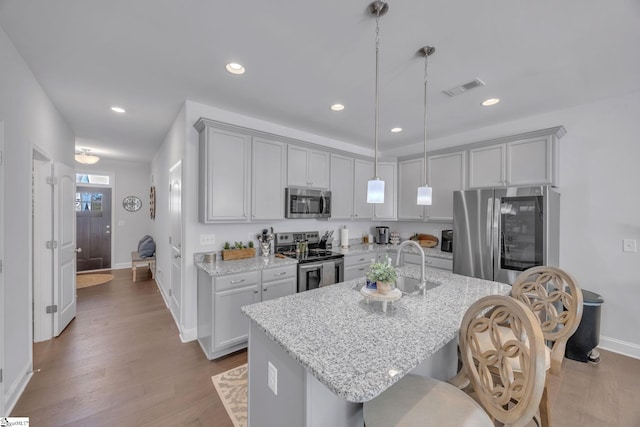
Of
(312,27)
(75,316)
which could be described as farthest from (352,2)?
(75,316)

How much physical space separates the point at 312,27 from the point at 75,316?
4.66 m

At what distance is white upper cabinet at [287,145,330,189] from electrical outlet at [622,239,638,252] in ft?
11.3

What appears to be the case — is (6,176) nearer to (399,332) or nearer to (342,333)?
(342,333)

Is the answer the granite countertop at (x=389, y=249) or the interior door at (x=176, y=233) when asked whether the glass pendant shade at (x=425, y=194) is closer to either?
the granite countertop at (x=389, y=249)

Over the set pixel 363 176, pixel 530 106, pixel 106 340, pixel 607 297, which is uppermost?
pixel 530 106

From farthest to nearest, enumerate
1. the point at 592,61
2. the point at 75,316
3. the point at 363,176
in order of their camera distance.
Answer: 1. the point at 363,176
2. the point at 75,316
3. the point at 592,61

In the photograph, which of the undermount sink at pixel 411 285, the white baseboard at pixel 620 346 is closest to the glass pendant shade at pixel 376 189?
the undermount sink at pixel 411 285

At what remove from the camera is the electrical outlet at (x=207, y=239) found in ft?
9.93

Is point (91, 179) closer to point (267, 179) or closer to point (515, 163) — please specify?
point (267, 179)

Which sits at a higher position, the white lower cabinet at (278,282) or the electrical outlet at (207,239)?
the electrical outlet at (207,239)

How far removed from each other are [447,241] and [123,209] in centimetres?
740

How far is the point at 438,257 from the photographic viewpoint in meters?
3.64

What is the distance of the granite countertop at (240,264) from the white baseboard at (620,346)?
11.6ft

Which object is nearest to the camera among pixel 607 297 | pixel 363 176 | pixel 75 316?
pixel 607 297
